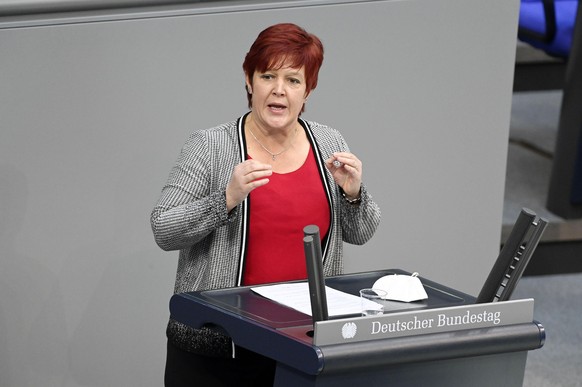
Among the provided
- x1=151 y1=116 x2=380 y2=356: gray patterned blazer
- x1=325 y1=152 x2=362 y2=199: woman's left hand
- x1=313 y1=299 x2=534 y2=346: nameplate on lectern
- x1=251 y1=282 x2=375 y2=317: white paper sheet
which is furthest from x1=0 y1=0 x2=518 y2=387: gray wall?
x1=313 y1=299 x2=534 y2=346: nameplate on lectern

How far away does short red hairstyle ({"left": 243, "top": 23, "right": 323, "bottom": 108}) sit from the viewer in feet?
9.34

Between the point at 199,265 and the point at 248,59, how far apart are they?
523mm

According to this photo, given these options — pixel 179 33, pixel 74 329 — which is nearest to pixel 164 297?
pixel 74 329

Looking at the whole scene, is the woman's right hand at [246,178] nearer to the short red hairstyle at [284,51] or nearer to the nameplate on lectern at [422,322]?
the short red hairstyle at [284,51]

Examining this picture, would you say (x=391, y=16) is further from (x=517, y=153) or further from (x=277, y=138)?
(x=517, y=153)

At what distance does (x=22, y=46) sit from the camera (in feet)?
11.8

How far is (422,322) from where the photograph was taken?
2412 millimetres

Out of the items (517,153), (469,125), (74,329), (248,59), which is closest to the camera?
(248,59)

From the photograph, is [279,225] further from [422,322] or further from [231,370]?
[422,322]

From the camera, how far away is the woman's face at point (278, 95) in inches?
112

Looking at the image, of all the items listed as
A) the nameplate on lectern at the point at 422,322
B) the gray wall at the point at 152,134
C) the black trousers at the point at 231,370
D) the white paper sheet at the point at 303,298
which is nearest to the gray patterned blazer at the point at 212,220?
the black trousers at the point at 231,370

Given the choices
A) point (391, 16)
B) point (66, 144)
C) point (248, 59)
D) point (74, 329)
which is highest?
point (391, 16)

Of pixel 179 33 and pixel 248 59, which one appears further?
pixel 179 33

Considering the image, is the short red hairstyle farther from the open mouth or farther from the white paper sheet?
the white paper sheet
